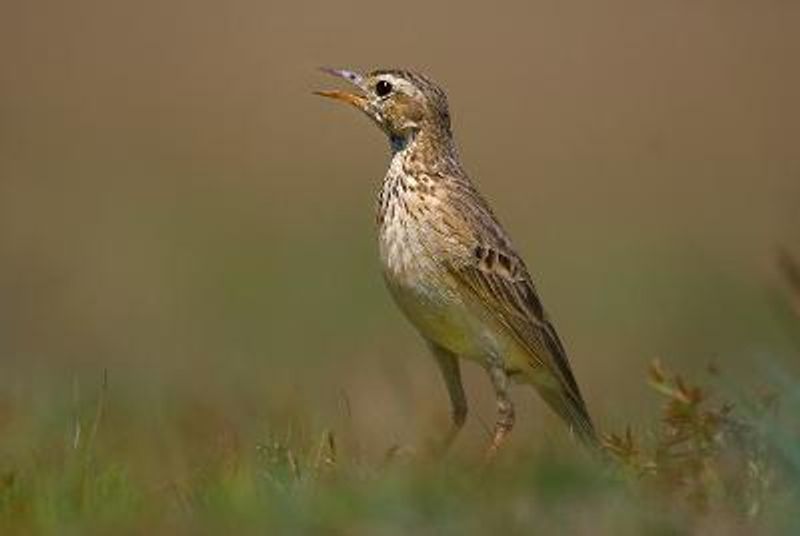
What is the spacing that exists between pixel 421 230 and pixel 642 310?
278 inches

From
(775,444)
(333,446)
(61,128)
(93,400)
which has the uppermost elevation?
(775,444)

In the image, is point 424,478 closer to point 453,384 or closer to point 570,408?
point 453,384

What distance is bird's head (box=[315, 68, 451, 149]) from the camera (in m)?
8.48

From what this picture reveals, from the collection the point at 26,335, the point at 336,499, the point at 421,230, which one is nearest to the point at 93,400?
the point at 421,230

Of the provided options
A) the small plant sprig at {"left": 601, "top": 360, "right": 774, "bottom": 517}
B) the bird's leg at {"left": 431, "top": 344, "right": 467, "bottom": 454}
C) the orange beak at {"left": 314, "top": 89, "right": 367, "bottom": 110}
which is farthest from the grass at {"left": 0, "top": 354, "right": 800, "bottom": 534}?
the orange beak at {"left": 314, "top": 89, "right": 367, "bottom": 110}

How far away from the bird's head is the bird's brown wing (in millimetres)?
696

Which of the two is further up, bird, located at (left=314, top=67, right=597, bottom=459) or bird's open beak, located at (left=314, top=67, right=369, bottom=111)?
bird's open beak, located at (left=314, top=67, right=369, bottom=111)

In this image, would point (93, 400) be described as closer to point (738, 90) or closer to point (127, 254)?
point (127, 254)

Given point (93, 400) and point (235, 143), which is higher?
point (93, 400)

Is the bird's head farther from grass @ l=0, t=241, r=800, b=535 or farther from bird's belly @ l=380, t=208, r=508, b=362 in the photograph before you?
grass @ l=0, t=241, r=800, b=535

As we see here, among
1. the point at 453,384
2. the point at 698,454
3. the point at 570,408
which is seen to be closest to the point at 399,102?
the point at 453,384

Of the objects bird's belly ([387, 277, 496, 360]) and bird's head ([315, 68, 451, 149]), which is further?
bird's head ([315, 68, 451, 149])

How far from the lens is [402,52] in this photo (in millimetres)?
23828

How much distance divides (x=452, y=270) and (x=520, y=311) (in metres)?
0.39
